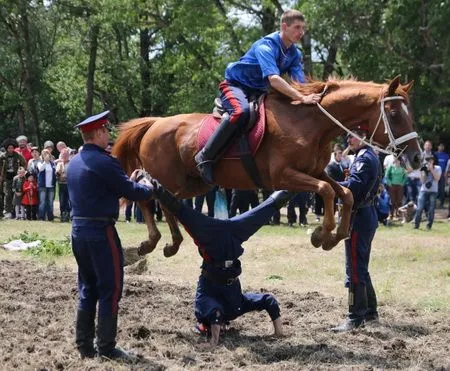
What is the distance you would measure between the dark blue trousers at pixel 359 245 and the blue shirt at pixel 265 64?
1.58 m

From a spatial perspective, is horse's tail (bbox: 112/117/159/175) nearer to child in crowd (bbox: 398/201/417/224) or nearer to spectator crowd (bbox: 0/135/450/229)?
spectator crowd (bbox: 0/135/450/229)

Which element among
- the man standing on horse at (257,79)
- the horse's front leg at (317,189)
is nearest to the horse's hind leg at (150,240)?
the man standing on horse at (257,79)

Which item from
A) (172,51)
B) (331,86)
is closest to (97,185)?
(331,86)

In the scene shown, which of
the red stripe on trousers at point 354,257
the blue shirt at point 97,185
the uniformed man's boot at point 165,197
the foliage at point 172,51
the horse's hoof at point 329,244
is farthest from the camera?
the foliage at point 172,51

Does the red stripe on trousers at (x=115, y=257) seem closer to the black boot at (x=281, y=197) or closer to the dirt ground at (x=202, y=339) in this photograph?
the dirt ground at (x=202, y=339)

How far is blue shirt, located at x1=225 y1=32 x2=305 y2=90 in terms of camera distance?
7367 millimetres

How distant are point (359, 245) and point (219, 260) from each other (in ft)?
5.34

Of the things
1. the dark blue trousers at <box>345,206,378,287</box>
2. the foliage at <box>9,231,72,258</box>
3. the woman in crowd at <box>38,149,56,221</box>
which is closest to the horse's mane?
the dark blue trousers at <box>345,206,378,287</box>

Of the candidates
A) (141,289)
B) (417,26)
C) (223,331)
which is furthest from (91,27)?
(223,331)

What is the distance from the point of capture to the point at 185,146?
8.19 meters

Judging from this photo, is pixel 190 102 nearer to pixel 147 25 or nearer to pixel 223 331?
pixel 147 25

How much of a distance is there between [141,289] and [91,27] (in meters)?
25.3

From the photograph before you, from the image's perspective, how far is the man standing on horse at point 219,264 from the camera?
683 cm

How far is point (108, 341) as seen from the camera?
20.2 feet
